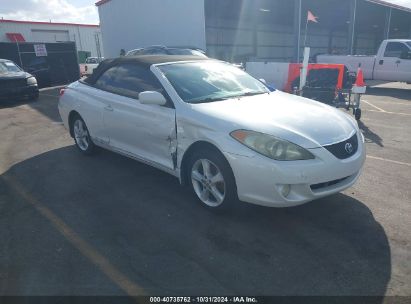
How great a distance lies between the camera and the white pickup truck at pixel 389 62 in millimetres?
14752

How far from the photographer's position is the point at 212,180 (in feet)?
12.5

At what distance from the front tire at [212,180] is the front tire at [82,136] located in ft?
8.43

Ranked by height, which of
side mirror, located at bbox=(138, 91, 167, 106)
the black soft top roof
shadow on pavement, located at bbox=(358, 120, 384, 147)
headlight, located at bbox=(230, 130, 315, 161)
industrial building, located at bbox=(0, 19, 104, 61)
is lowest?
shadow on pavement, located at bbox=(358, 120, 384, 147)

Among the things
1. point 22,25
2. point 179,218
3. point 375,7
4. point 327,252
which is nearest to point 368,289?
point 327,252

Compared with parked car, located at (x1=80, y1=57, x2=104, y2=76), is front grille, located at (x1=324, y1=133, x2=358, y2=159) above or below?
above

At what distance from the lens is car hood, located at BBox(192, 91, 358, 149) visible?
346cm

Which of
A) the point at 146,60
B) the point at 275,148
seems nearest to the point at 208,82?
the point at 146,60

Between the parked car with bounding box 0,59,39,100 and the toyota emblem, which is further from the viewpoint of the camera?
the parked car with bounding box 0,59,39,100

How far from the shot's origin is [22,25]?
3666 centimetres

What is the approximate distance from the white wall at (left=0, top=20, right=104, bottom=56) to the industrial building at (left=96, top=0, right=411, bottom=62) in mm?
15467

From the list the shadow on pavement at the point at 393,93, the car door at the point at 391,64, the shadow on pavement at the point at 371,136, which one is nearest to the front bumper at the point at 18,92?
the shadow on pavement at the point at 371,136

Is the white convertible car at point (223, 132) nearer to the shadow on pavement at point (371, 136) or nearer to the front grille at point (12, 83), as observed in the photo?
the shadow on pavement at point (371, 136)

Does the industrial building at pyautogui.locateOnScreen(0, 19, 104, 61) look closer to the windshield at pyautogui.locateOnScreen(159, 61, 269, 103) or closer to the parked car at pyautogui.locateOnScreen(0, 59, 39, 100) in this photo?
the parked car at pyautogui.locateOnScreen(0, 59, 39, 100)

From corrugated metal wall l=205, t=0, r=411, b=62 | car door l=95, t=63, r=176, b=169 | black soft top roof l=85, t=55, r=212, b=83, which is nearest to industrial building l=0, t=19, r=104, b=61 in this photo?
corrugated metal wall l=205, t=0, r=411, b=62
